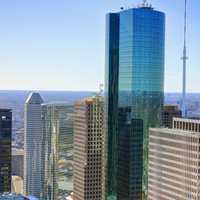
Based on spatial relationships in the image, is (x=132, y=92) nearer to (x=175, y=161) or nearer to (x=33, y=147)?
(x=175, y=161)

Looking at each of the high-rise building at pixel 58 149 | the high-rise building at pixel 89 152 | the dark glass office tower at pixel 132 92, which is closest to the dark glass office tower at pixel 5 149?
the high-rise building at pixel 58 149

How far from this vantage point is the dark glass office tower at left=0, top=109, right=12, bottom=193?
75.2 meters

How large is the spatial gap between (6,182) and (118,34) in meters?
32.6

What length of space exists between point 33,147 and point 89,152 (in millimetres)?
38360

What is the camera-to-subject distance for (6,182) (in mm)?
75812

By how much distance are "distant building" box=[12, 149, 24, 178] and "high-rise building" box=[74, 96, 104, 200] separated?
41.1 meters

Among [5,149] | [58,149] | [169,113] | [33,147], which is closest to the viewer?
[169,113]

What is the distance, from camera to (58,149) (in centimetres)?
8894

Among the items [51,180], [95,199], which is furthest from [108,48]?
[51,180]

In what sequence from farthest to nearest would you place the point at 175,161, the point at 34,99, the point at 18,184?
the point at 34,99
the point at 18,184
the point at 175,161

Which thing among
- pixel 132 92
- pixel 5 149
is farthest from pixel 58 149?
pixel 132 92

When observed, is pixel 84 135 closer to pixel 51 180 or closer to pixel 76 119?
pixel 76 119

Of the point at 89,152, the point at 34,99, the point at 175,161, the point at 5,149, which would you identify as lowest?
the point at 5,149

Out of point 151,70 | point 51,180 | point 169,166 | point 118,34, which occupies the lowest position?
point 51,180
